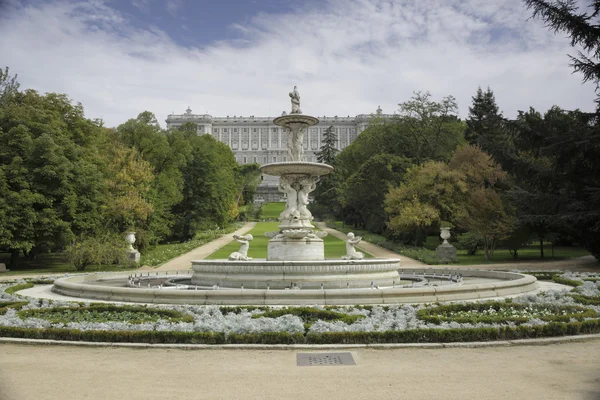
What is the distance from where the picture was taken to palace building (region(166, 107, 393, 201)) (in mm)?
→ 132875

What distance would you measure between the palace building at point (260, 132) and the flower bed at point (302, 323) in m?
120

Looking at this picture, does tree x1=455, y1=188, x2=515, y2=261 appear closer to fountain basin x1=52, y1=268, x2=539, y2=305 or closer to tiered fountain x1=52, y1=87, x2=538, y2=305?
tiered fountain x1=52, y1=87, x2=538, y2=305

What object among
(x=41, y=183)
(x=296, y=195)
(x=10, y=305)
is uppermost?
(x=41, y=183)

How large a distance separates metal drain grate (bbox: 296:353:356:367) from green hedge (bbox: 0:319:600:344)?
0.48 m

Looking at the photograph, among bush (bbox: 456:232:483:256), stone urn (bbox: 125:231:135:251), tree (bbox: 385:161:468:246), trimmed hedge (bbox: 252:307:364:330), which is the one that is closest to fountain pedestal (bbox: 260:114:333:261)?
trimmed hedge (bbox: 252:307:364:330)

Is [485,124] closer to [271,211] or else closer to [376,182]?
[376,182]

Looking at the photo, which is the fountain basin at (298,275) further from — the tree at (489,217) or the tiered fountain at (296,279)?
the tree at (489,217)

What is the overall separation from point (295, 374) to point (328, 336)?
1.57 m

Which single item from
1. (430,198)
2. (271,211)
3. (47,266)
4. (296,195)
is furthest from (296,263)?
(271,211)

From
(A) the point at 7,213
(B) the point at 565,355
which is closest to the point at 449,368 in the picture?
(B) the point at 565,355

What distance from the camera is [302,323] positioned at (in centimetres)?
824

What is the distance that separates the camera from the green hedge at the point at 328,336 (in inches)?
301

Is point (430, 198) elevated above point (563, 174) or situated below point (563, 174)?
below

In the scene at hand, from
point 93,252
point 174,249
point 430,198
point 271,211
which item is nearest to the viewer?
point 93,252
